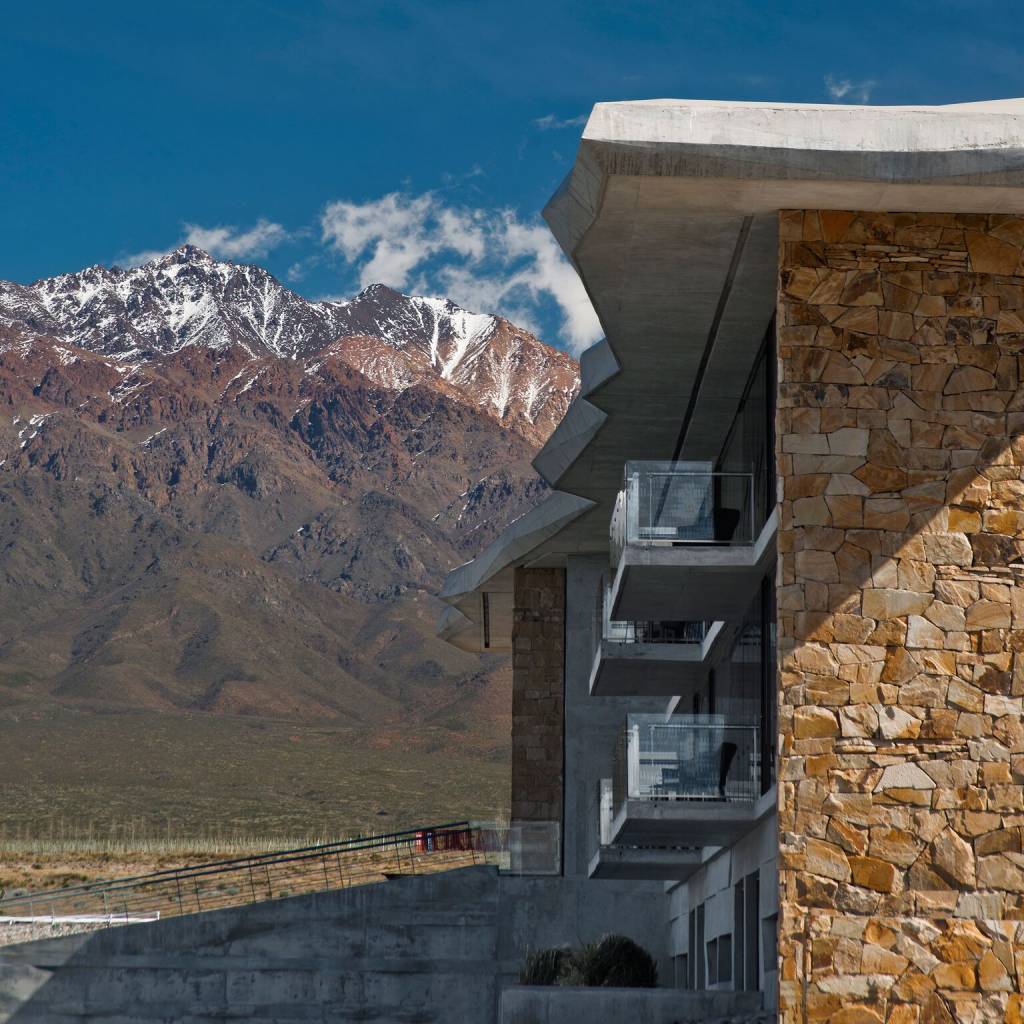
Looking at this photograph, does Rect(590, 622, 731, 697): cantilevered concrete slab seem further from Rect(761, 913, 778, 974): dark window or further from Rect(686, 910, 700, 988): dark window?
Rect(761, 913, 778, 974): dark window

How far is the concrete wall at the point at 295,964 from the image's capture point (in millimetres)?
31062

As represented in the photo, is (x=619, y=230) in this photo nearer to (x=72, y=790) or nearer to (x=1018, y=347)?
(x=1018, y=347)

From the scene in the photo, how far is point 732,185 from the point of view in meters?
16.7

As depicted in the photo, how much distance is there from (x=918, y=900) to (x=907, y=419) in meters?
4.53

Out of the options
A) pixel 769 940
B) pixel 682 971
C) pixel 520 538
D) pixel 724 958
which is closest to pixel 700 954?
pixel 724 958

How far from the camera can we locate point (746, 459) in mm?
23484

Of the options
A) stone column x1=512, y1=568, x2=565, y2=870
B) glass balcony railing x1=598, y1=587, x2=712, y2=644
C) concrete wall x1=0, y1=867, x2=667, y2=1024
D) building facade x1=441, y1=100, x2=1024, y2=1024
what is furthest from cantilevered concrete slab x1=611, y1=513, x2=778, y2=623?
stone column x1=512, y1=568, x2=565, y2=870

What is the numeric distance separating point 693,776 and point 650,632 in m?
6.91

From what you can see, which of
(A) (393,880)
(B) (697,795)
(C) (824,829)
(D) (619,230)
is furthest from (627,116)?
(A) (393,880)

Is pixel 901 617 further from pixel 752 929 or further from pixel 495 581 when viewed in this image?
pixel 495 581

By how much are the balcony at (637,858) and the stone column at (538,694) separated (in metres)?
5.65

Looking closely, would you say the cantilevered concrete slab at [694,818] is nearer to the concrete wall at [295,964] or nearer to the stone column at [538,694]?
the concrete wall at [295,964]

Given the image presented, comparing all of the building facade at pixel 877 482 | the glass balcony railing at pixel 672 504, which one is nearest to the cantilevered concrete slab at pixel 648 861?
the glass balcony railing at pixel 672 504

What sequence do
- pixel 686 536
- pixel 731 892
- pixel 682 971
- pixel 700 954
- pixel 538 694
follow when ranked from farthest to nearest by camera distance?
pixel 538 694
pixel 682 971
pixel 700 954
pixel 731 892
pixel 686 536
